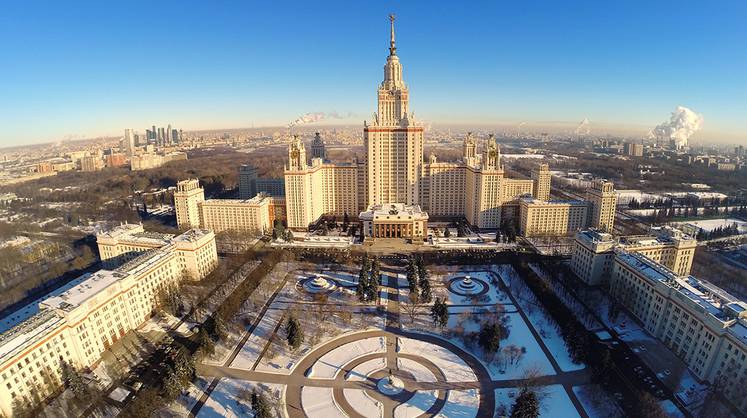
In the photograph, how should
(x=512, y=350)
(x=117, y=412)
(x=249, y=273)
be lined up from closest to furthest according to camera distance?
(x=117, y=412) < (x=512, y=350) < (x=249, y=273)

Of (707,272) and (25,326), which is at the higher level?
(25,326)

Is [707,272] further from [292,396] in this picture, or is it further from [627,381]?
[292,396]

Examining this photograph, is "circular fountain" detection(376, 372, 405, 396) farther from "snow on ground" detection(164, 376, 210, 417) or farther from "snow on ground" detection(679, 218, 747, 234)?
"snow on ground" detection(679, 218, 747, 234)

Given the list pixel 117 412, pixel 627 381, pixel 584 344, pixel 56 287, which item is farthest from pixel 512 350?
pixel 56 287

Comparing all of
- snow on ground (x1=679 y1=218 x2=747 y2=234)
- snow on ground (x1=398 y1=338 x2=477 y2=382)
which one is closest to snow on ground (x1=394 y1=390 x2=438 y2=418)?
snow on ground (x1=398 y1=338 x2=477 y2=382)

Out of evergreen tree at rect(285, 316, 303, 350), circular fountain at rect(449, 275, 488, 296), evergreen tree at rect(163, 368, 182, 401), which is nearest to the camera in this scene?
evergreen tree at rect(163, 368, 182, 401)

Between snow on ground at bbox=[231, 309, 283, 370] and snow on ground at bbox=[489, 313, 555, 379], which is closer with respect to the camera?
snow on ground at bbox=[489, 313, 555, 379]

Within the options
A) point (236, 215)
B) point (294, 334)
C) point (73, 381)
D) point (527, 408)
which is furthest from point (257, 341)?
point (236, 215)
